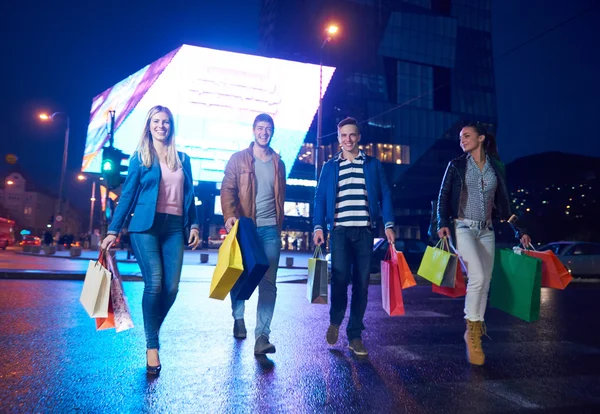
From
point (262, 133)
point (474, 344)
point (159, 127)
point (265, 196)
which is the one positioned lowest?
point (474, 344)

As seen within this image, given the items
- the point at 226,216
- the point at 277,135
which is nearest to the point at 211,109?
the point at 277,135

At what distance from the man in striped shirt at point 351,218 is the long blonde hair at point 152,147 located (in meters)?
1.35

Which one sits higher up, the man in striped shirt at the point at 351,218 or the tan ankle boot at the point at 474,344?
the man in striped shirt at the point at 351,218

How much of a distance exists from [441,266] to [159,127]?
2.60m

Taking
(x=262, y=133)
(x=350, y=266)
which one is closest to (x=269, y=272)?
(x=350, y=266)

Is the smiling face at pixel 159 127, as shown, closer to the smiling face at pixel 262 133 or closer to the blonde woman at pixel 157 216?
the blonde woman at pixel 157 216

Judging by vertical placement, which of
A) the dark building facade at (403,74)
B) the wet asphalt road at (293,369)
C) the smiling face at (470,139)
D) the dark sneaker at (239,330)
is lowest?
the wet asphalt road at (293,369)

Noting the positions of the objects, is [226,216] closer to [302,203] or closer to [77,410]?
[77,410]

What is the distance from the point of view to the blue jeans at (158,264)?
11.1 ft

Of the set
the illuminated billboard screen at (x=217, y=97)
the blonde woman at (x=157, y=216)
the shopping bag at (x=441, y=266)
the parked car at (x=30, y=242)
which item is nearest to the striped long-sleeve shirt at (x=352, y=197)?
the shopping bag at (x=441, y=266)

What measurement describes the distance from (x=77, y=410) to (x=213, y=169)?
109ft

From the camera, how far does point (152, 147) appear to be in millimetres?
3666

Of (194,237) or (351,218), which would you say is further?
(351,218)

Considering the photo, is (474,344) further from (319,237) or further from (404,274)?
(319,237)
